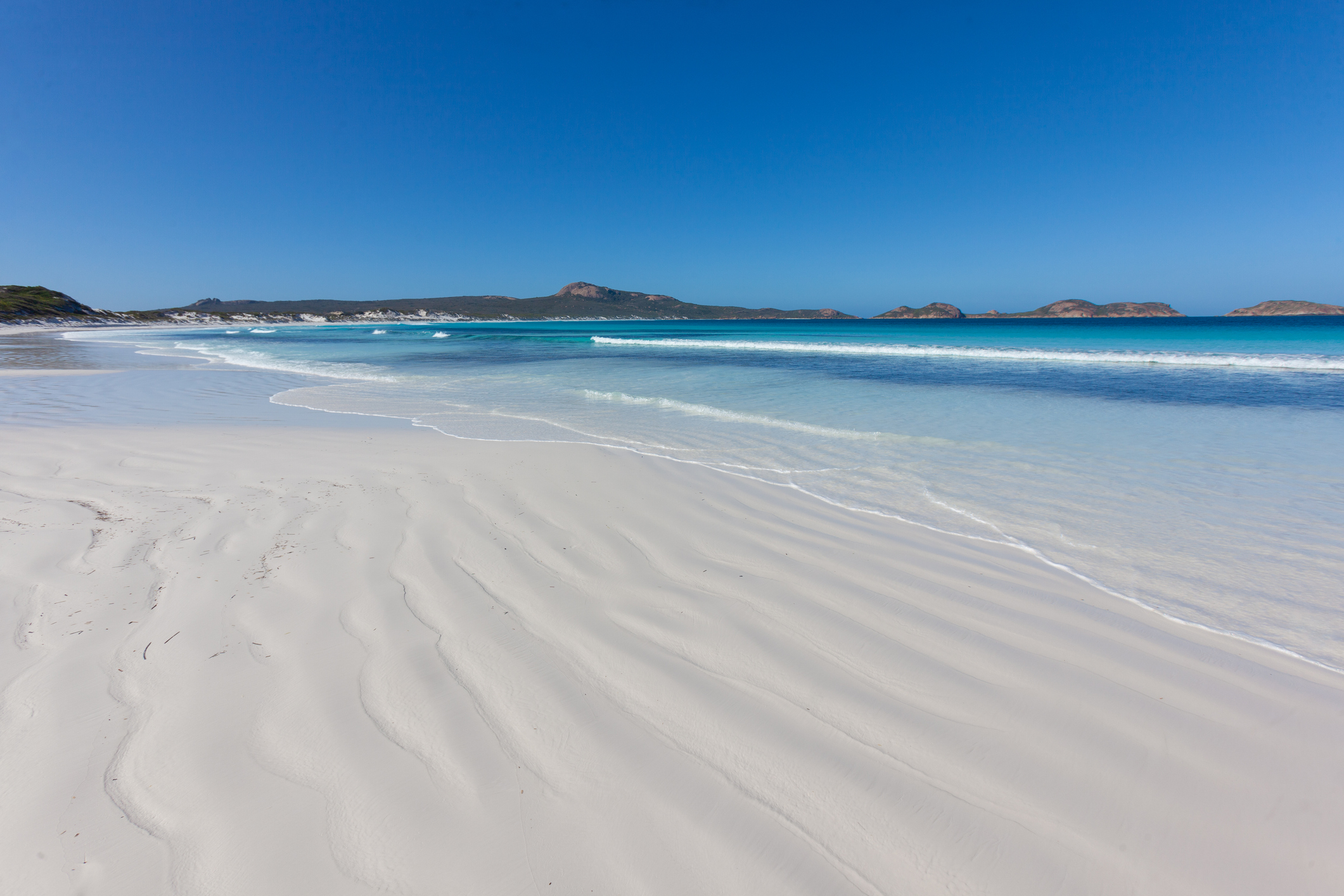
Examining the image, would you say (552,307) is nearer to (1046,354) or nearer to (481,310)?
(481,310)

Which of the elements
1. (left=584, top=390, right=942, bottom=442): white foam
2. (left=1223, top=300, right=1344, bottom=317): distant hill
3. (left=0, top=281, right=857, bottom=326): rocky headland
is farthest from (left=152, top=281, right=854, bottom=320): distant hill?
(left=584, top=390, right=942, bottom=442): white foam

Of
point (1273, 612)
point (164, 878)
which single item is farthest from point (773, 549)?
point (164, 878)

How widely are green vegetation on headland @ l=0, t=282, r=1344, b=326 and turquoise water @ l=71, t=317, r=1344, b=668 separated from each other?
2754 inches

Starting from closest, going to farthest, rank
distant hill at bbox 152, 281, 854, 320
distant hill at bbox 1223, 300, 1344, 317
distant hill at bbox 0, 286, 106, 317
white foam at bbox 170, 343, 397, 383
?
1. white foam at bbox 170, 343, 397, 383
2. distant hill at bbox 0, 286, 106, 317
3. distant hill at bbox 1223, 300, 1344, 317
4. distant hill at bbox 152, 281, 854, 320

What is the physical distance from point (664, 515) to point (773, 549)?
1.07 m

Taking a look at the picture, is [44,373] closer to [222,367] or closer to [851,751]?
[222,367]

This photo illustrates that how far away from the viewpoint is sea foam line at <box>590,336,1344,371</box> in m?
20.2

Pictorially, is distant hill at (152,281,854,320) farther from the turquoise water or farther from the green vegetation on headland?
the turquoise water

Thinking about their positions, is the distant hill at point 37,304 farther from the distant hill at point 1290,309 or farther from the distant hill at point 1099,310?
the distant hill at point 1290,309

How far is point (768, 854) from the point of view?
1.74 m

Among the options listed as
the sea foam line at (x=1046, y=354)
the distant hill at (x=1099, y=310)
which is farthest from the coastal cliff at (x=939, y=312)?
the sea foam line at (x=1046, y=354)

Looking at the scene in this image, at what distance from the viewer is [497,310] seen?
14312 centimetres

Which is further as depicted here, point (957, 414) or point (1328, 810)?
point (957, 414)

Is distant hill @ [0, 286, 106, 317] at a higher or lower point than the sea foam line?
higher
